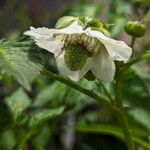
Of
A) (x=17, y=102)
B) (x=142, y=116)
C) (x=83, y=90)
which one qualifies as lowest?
(x=142, y=116)

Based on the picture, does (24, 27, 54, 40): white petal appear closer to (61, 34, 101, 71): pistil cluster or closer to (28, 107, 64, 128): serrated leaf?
(61, 34, 101, 71): pistil cluster

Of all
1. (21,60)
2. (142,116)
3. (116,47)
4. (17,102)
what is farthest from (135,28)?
(142,116)

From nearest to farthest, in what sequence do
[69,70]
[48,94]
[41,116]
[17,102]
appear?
1. [69,70]
2. [41,116]
3. [17,102]
4. [48,94]

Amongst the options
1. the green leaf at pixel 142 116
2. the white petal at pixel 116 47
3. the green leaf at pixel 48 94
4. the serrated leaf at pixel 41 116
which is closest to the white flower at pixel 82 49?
the white petal at pixel 116 47

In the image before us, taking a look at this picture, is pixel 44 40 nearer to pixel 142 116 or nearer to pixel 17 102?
pixel 17 102

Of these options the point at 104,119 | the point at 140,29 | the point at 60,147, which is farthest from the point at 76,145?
the point at 140,29

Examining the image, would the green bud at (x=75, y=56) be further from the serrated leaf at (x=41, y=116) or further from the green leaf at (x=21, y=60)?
the serrated leaf at (x=41, y=116)
